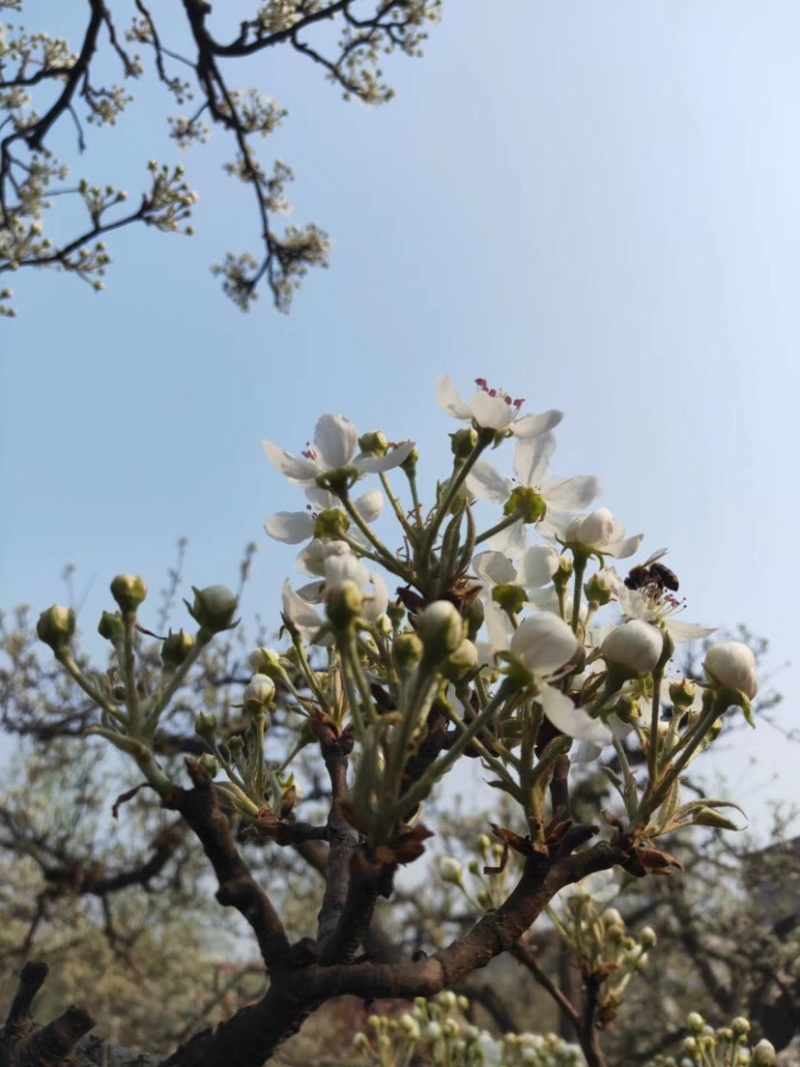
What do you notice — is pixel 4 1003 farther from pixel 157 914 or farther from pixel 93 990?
pixel 157 914

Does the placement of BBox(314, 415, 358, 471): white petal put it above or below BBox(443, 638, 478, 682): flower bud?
above

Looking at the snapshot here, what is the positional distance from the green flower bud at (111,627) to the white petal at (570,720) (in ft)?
1.64

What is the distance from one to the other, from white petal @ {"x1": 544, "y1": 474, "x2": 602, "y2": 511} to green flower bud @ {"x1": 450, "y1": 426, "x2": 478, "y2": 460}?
18 centimetres

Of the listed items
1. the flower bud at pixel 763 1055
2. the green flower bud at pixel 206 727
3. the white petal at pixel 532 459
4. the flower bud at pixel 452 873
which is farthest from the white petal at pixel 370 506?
the flower bud at pixel 763 1055

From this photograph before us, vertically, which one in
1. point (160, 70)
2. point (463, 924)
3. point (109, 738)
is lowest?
point (109, 738)

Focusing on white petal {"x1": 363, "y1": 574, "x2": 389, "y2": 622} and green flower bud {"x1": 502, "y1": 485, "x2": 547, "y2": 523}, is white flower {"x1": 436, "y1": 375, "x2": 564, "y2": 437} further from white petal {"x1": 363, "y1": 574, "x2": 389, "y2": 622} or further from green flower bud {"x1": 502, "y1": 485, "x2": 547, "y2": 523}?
white petal {"x1": 363, "y1": 574, "x2": 389, "y2": 622}

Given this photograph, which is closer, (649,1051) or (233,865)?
(233,865)

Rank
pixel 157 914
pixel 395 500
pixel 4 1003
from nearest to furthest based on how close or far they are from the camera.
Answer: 1. pixel 395 500
2. pixel 157 914
3. pixel 4 1003

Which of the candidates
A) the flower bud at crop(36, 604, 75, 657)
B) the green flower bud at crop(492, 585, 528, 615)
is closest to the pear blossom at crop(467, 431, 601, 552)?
the green flower bud at crop(492, 585, 528, 615)

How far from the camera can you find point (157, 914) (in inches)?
331

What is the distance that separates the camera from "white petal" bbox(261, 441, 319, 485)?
1.33 meters

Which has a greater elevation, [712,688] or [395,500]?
[395,500]

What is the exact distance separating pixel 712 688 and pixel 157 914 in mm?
8525

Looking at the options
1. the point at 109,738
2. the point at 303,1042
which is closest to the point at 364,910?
the point at 109,738
